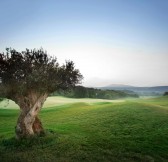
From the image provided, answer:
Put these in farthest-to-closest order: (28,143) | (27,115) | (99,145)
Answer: (27,115), (99,145), (28,143)

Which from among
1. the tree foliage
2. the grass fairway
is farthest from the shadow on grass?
the tree foliage

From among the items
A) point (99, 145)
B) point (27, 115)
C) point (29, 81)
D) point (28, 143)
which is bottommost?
point (99, 145)

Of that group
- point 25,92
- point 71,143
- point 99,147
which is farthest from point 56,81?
point 99,147

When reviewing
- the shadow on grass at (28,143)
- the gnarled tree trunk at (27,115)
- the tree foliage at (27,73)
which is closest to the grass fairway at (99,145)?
the shadow on grass at (28,143)

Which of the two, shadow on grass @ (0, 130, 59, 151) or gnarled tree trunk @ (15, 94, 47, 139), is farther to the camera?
gnarled tree trunk @ (15, 94, 47, 139)

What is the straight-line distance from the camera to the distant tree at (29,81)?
2683cm

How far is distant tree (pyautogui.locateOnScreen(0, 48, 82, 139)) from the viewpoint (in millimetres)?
26828

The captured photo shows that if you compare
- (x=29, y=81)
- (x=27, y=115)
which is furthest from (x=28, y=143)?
(x=29, y=81)

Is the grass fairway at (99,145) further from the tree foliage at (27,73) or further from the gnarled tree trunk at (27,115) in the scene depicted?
the tree foliage at (27,73)

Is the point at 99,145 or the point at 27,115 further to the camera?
the point at 27,115

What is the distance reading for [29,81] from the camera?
26.5m

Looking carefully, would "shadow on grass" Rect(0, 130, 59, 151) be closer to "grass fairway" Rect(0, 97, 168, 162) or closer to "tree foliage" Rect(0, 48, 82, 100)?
"grass fairway" Rect(0, 97, 168, 162)

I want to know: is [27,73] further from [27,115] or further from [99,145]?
[99,145]

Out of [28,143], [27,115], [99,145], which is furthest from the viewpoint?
[27,115]
